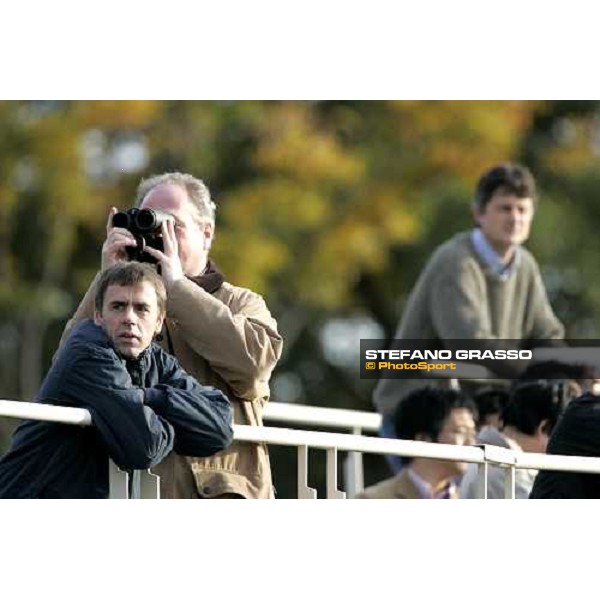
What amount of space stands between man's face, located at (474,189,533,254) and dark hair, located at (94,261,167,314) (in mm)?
3643

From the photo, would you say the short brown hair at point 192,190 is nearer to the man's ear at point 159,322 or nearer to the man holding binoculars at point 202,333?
the man holding binoculars at point 202,333

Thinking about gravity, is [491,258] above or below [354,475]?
above

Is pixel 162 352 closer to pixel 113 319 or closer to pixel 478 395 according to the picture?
pixel 113 319

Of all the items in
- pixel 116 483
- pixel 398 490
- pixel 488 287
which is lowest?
pixel 116 483

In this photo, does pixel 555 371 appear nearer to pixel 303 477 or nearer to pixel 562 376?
pixel 562 376

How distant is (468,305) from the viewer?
9000mm

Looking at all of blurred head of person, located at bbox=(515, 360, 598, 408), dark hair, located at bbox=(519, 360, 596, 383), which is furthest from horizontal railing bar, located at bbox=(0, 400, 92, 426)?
dark hair, located at bbox=(519, 360, 596, 383)

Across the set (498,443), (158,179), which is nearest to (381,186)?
(498,443)

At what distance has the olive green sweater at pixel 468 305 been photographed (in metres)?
8.88

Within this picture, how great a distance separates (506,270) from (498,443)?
5.82 ft

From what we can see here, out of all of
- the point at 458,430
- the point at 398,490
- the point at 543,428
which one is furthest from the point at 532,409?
the point at 398,490

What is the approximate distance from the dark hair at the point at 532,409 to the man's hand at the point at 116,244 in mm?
2244

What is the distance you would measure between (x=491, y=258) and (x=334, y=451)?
310cm

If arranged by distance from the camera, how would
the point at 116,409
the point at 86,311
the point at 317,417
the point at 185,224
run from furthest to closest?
the point at 317,417
the point at 185,224
the point at 86,311
the point at 116,409
